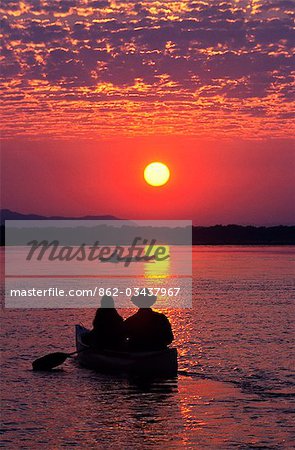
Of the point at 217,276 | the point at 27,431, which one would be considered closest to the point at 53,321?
the point at 27,431

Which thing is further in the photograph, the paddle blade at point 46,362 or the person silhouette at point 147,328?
the paddle blade at point 46,362

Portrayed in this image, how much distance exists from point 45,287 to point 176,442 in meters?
45.7

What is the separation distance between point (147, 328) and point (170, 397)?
283 centimetres

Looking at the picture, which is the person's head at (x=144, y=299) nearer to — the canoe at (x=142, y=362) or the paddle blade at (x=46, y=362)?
the canoe at (x=142, y=362)

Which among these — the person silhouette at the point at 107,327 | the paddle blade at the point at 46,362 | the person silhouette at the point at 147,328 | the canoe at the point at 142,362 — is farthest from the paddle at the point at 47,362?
the person silhouette at the point at 147,328

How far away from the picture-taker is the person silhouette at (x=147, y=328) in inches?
898

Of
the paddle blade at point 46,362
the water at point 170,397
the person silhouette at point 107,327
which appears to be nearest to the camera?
the water at point 170,397

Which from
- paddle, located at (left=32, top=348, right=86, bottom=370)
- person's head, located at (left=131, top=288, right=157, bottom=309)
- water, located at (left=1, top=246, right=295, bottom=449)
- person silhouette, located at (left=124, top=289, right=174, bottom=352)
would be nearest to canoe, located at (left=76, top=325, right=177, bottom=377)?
person silhouette, located at (left=124, top=289, right=174, bottom=352)

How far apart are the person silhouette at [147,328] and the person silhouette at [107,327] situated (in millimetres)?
971

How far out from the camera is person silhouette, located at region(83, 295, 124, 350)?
2400 cm

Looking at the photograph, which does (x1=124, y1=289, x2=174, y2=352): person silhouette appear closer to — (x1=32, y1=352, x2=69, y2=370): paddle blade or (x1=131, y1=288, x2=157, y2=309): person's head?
(x1=131, y1=288, x2=157, y2=309): person's head

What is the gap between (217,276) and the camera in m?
76.1

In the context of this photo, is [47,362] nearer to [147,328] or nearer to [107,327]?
[107,327]

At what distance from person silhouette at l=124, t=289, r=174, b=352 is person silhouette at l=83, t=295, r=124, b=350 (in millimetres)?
971
